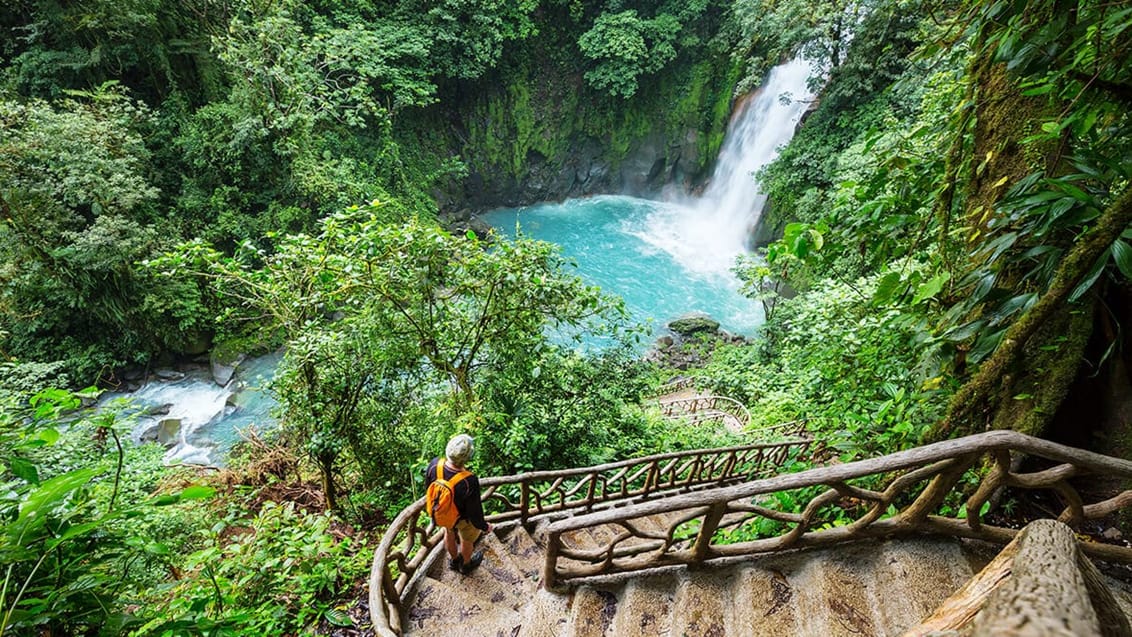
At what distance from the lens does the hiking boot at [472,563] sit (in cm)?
352

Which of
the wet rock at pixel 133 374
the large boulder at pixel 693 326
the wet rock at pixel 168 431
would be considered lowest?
the wet rock at pixel 168 431

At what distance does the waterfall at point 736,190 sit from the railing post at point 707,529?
613 inches

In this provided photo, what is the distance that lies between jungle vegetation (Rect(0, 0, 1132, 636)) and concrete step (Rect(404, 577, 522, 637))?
805mm

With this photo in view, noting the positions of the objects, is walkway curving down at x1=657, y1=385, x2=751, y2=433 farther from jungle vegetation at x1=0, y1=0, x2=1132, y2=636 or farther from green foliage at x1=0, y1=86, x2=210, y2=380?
green foliage at x1=0, y1=86, x2=210, y2=380

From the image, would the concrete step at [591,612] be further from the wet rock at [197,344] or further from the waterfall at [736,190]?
the waterfall at [736,190]

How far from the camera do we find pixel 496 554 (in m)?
3.73

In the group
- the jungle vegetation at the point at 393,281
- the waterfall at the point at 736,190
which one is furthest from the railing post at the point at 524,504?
the waterfall at the point at 736,190

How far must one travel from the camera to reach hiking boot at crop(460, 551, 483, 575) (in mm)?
3523

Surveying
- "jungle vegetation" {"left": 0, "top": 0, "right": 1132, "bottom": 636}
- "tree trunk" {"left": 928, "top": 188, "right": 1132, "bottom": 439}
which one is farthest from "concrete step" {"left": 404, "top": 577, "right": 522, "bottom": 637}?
"tree trunk" {"left": 928, "top": 188, "right": 1132, "bottom": 439}

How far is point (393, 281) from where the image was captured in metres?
4.96

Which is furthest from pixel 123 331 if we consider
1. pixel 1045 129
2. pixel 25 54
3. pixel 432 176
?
pixel 1045 129

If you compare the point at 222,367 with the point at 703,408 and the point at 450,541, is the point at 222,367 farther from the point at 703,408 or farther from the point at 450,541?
the point at 703,408

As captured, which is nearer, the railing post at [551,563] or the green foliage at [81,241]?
the railing post at [551,563]

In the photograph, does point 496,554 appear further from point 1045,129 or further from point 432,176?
point 432,176
